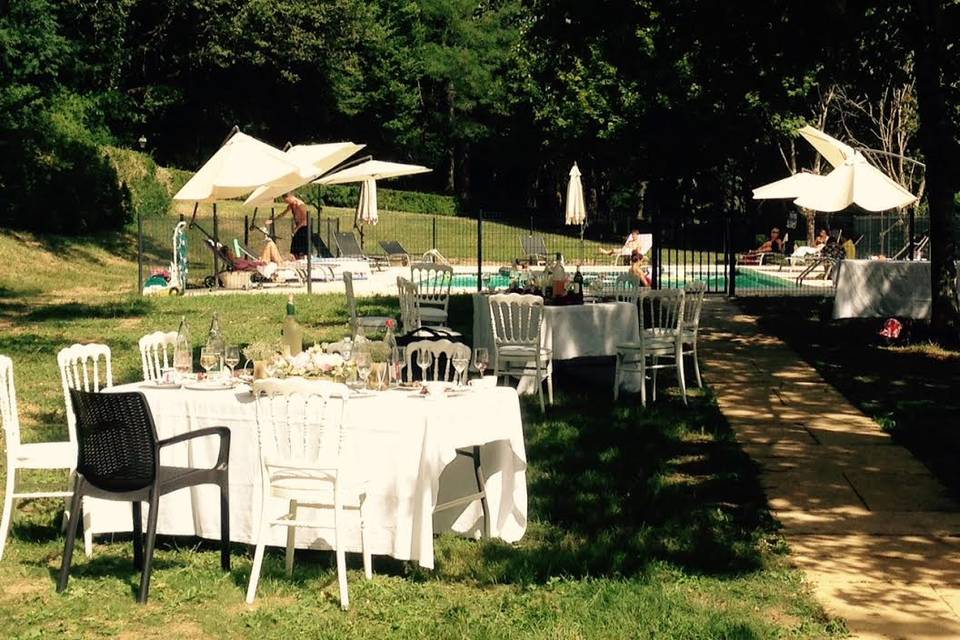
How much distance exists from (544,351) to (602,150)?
38575 mm

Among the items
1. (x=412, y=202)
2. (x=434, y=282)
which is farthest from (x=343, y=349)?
(x=412, y=202)

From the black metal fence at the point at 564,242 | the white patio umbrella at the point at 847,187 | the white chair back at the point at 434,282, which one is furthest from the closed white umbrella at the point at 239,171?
the black metal fence at the point at 564,242

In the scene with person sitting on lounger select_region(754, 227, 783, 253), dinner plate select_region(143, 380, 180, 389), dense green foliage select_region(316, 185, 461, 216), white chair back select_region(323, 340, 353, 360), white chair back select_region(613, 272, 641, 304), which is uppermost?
dense green foliage select_region(316, 185, 461, 216)

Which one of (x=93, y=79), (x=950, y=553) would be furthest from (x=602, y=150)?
(x=950, y=553)

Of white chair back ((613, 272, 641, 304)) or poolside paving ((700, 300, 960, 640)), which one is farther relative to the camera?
white chair back ((613, 272, 641, 304))

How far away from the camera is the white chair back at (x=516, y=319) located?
40.6 ft

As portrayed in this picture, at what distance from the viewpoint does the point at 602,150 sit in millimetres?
50438

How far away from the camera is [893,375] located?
14.7 meters

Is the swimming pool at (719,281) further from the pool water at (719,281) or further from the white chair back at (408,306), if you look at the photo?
the white chair back at (408,306)

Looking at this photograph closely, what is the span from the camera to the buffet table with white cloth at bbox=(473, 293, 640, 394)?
13.4 meters

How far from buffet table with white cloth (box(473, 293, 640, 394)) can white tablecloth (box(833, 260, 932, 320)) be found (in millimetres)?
8027

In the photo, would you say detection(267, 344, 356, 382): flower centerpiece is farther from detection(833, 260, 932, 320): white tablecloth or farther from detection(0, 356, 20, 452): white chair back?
detection(833, 260, 932, 320): white tablecloth

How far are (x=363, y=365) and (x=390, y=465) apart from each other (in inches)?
25.2

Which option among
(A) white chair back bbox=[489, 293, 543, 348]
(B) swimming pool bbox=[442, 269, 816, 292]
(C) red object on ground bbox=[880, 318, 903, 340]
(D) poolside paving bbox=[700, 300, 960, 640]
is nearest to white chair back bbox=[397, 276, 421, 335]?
(A) white chair back bbox=[489, 293, 543, 348]
